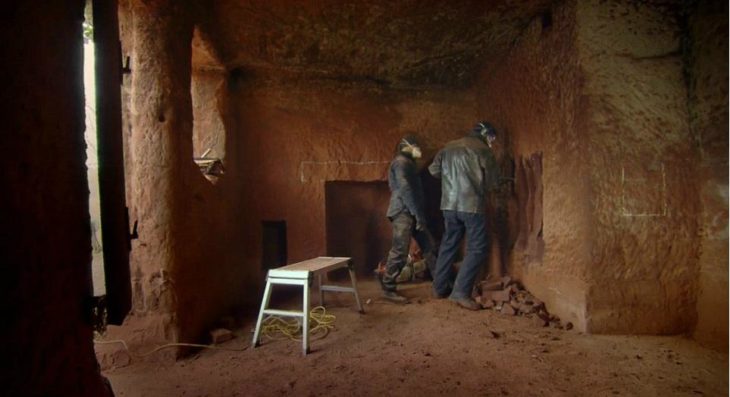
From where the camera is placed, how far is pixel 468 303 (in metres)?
4.04

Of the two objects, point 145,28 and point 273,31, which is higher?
point 273,31

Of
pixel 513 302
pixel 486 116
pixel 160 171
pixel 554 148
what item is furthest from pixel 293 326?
pixel 486 116

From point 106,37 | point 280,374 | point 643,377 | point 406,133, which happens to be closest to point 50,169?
point 106,37

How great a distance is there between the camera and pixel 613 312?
3.09 m

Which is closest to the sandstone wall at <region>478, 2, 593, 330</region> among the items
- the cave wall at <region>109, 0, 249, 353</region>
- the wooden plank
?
the wooden plank

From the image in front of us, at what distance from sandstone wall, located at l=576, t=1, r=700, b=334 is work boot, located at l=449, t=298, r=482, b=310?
1.09 meters

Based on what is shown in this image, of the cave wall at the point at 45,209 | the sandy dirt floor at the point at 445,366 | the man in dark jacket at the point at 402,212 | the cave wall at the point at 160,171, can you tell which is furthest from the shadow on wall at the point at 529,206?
the cave wall at the point at 45,209

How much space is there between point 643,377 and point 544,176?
6.01 feet

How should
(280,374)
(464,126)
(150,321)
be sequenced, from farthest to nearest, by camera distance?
(464,126), (150,321), (280,374)

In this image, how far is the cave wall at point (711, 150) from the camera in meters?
2.80

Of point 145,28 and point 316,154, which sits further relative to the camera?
point 316,154

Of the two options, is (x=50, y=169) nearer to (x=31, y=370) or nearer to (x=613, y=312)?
(x=31, y=370)

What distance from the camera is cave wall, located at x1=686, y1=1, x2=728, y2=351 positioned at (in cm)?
280

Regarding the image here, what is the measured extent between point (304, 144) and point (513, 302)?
2921 mm
